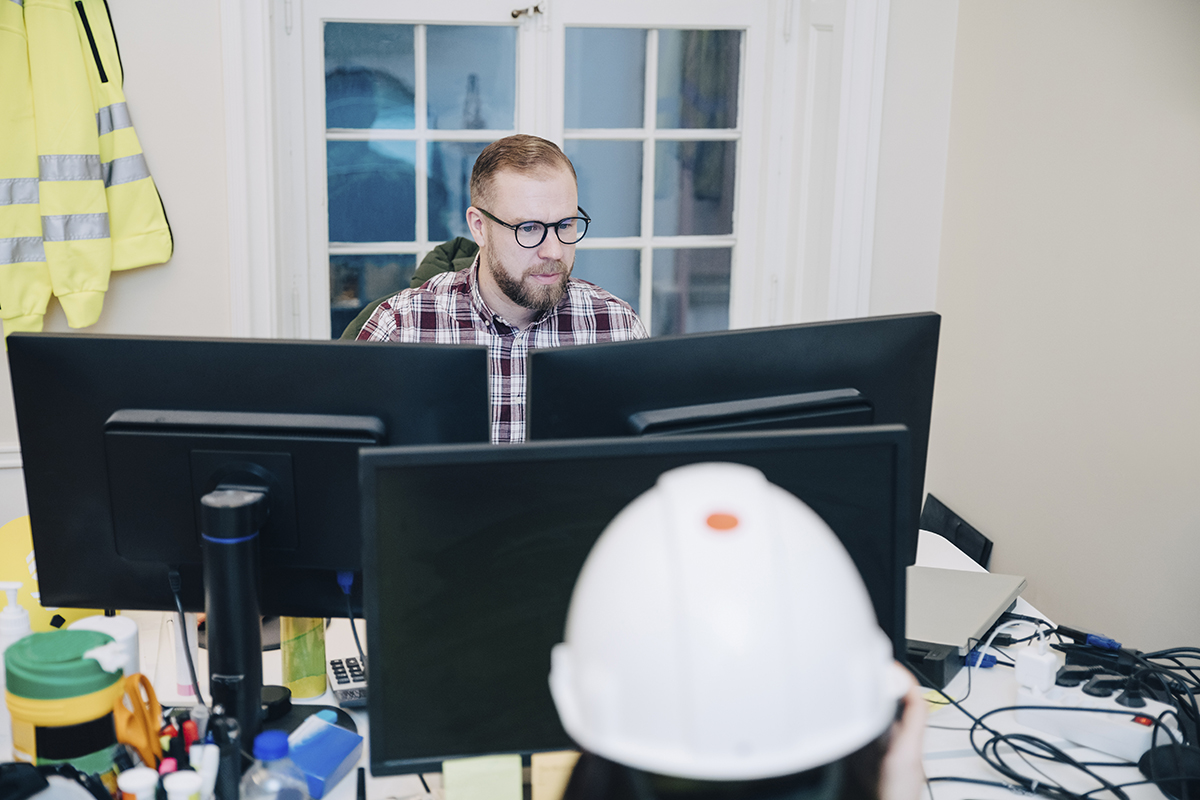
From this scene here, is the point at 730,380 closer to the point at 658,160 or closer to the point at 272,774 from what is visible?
the point at 272,774

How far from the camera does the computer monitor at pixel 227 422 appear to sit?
107 cm

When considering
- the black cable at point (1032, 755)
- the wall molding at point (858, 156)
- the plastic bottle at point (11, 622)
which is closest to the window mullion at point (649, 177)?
the wall molding at point (858, 156)

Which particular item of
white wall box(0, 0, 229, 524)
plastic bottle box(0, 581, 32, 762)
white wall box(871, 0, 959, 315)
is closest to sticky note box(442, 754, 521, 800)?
plastic bottle box(0, 581, 32, 762)

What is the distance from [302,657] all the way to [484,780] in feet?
1.36

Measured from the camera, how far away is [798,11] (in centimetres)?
291

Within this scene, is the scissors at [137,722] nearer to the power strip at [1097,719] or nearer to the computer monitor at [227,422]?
the computer monitor at [227,422]

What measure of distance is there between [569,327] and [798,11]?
54.2 inches

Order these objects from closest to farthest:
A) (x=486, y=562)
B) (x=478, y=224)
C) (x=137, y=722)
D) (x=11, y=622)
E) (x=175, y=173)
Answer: (x=486, y=562)
(x=137, y=722)
(x=11, y=622)
(x=478, y=224)
(x=175, y=173)

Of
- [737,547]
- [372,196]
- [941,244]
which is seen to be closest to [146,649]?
[737,547]

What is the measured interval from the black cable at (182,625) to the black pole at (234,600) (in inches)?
2.1

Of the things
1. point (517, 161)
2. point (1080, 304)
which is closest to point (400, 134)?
point (517, 161)

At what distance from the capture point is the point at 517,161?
2082 millimetres

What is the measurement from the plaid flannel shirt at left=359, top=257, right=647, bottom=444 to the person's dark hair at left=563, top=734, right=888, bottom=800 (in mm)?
1509

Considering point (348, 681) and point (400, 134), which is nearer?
point (348, 681)
